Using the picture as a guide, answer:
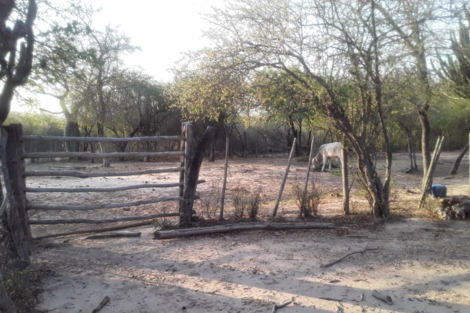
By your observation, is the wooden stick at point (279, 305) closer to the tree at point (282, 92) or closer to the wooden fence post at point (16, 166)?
the wooden fence post at point (16, 166)

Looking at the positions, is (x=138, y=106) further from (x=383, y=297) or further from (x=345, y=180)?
(x=383, y=297)

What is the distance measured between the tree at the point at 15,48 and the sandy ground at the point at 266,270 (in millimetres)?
3217

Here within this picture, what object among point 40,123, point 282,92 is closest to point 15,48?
point 282,92

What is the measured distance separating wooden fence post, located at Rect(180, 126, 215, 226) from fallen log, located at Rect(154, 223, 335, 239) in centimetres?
42

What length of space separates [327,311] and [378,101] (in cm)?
456

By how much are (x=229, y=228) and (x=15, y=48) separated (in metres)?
5.98

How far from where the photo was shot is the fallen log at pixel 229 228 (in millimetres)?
5781

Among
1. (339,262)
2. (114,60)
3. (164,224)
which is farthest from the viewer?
(114,60)

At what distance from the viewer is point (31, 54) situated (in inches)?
305

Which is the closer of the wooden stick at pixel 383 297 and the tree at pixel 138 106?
the wooden stick at pixel 383 297

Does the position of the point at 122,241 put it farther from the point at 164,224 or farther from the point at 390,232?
the point at 390,232

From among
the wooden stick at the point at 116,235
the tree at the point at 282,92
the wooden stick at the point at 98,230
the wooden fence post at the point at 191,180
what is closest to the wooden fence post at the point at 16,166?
the wooden stick at the point at 98,230

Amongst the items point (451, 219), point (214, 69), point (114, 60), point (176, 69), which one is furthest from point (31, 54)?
point (114, 60)

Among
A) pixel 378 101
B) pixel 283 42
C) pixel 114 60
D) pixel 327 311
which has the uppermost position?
pixel 114 60
